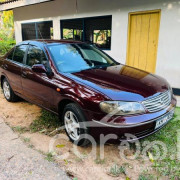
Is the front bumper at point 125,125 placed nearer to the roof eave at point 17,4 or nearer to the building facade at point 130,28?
the building facade at point 130,28

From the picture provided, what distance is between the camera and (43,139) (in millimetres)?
3336

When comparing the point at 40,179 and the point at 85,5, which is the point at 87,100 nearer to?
the point at 40,179

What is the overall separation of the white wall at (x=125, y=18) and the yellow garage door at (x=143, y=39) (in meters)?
0.17

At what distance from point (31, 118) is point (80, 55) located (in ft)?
5.67

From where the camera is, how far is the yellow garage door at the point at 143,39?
19.3 feet

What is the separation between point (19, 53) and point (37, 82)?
4.08 feet

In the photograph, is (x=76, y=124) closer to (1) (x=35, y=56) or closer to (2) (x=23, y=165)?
(2) (x=23, y=165)

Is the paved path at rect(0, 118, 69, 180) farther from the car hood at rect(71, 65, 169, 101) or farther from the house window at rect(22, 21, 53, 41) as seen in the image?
the house window at rect(22, 21, 53, 41)

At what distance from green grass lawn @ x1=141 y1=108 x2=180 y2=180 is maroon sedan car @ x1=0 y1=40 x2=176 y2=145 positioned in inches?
16.0

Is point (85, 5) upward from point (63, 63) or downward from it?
upward

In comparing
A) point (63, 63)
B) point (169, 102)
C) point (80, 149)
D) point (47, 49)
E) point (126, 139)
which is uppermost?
point (47, 49)

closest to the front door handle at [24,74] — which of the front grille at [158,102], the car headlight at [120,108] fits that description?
the car headlight at [120,108]

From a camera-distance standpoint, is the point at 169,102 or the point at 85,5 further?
the point at 85,5

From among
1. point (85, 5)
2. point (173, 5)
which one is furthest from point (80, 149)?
point (85, 5)
